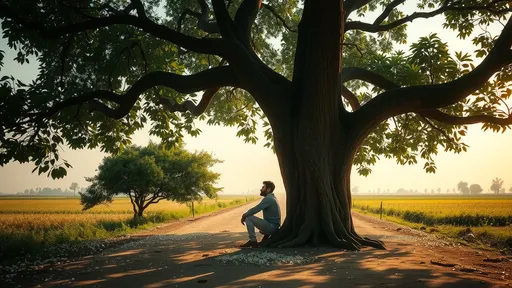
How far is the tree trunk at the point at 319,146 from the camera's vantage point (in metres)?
10.9

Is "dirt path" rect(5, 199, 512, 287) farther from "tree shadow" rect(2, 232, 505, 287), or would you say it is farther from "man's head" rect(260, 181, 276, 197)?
"man's head" rect(260, 181, 276, 197)

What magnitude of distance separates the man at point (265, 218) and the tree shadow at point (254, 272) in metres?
0.68

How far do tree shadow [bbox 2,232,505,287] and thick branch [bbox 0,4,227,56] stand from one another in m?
5.83

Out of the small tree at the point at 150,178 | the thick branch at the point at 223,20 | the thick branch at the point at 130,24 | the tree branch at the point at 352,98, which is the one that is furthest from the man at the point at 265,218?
the small tree at the point at 150,178

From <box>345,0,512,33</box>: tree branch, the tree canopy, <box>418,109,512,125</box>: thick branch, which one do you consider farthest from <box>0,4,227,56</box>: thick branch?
<box>418,109,512,125</box>: thick branch

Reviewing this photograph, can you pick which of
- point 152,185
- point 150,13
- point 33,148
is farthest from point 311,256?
point 152,185

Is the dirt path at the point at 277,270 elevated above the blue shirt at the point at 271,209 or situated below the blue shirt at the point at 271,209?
below

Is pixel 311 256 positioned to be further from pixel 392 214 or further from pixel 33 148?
pixel 392 214

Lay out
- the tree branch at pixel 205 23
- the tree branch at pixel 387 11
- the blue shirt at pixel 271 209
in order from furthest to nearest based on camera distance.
Result: the tree branch at pixel 205 23, the tree branch at pixel 387 11, the blue shirt at pixel 271 209

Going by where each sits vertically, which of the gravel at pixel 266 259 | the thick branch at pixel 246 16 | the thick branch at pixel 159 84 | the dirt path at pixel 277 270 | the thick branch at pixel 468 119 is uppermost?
the thick branch at pixel 246 16

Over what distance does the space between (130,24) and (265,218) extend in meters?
6.66

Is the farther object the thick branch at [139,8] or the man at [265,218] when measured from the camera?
the thick branch at [139,8]

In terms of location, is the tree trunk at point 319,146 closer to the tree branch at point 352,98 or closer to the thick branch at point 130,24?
the thick branch at point 130,24

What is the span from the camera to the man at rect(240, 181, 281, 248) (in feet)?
34.5
